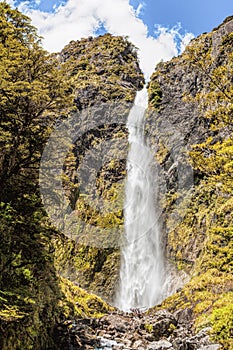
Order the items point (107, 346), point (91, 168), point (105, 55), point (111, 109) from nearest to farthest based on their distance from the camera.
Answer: point (107, 346) → point (91, 168) → point (111, 109) → point (105, 55)

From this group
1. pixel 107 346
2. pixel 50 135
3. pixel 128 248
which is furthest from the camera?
pixel 128 248

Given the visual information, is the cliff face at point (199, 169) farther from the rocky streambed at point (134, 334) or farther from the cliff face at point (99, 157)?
the cliff face at point (99, 157)

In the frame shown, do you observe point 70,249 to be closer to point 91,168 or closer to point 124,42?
point 91,168

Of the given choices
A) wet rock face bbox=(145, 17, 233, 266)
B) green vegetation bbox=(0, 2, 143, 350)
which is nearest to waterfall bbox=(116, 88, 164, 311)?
wet rock face bbox=(145, 17, 233, 266)

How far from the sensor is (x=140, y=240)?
99.6 feet

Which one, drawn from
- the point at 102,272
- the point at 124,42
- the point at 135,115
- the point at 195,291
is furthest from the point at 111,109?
the point at 195,291

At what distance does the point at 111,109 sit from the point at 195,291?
29.8 metres

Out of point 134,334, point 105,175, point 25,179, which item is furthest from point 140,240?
point 25,179

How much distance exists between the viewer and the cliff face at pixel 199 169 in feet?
29.3

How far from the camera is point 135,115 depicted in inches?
1642

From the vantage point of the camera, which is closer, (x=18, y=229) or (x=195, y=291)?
(x=18, y=229)

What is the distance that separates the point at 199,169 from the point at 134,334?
9721 mm

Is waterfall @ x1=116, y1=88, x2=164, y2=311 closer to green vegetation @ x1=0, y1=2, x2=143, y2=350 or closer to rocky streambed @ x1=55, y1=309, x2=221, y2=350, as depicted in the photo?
rocky streambed @ x1=55, y1=309, x2=221, y2=350

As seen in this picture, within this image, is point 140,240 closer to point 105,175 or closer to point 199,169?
point 105,175
